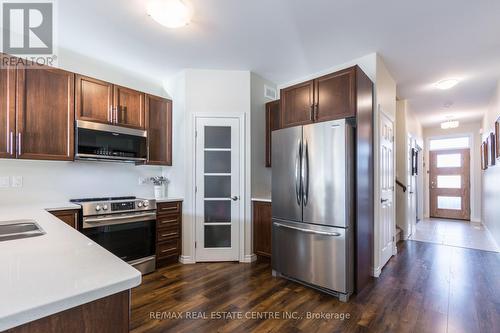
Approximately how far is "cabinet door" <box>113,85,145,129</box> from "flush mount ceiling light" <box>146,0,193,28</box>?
48.9 inches

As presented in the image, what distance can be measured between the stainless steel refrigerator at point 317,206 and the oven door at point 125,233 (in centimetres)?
157

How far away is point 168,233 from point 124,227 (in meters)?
0.61

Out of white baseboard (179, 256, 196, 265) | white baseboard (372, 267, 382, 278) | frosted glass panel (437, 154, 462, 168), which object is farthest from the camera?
frosted glass panel (437, 154, 462, 168)

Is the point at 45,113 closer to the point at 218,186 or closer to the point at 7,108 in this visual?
the point at 7,108

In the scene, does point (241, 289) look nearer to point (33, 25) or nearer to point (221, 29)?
point (221, 29)

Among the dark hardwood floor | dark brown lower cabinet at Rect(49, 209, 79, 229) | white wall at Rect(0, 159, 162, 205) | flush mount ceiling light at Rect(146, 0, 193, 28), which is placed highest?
flush mount ceiling light at Rect(146, 0, 193, 28)

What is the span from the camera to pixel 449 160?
7199 millimetres

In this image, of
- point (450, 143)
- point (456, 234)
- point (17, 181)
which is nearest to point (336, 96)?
point (17, 181)

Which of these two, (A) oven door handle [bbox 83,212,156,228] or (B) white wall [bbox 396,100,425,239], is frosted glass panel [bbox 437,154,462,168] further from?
(A) oven door handle [bbox 83,212,156,228]

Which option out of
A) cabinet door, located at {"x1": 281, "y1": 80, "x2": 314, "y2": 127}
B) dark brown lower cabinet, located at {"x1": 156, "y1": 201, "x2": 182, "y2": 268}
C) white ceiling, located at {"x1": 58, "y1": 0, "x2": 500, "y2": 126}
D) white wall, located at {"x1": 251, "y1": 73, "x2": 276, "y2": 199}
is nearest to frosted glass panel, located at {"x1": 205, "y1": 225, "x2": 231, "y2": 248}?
dark brown lower cabinet, located at {"x1": 156, "y1": 201, "x2": 182, "y2": 268}

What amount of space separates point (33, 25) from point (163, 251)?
283 centimetres

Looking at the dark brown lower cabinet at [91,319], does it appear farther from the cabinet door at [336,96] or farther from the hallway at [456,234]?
the hallway at [456,234]

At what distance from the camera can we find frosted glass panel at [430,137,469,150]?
22.9 ft

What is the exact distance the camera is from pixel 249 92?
3.62 m
